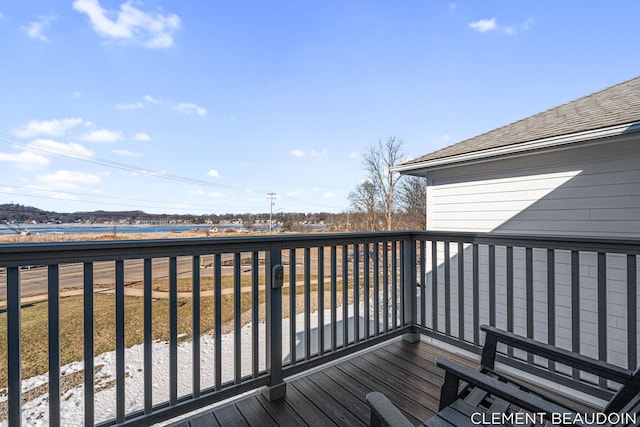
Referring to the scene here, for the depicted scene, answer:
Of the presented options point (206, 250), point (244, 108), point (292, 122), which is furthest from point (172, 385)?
point (244, 108)

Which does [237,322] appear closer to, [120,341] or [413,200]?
[120,341]

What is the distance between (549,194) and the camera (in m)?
3.47

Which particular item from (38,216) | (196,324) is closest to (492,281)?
(196,324)

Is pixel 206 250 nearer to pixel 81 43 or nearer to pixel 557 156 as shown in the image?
pixel 557 156

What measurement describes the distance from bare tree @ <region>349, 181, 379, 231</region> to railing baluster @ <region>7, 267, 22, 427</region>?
15827mm

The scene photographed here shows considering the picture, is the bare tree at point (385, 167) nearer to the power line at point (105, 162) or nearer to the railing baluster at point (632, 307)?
the power line at point (105, 162)

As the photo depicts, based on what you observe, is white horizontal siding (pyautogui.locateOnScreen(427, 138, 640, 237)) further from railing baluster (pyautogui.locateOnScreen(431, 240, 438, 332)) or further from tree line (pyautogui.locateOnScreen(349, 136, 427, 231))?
tree line (pyautogui.locateOnScreen(349, 136, 427, 231))

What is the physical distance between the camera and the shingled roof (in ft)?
9.90

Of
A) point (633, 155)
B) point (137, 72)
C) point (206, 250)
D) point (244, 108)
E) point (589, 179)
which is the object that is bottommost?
point (206, 250)

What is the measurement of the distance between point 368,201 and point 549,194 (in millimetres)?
13557

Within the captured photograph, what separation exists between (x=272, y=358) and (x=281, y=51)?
32.2 feet

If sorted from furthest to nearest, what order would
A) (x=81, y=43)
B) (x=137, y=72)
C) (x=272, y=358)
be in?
(x=137, y=72), (x=81, y=43), (x=272, y=358)

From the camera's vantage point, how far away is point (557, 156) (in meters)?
3.41

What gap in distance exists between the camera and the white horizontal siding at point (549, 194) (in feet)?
9.78
